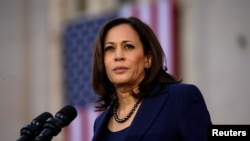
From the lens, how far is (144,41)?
3.24 m

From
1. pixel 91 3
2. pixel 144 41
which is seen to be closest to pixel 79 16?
pixel 91 3

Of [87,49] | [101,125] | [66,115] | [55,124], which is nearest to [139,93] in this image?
[101,125]

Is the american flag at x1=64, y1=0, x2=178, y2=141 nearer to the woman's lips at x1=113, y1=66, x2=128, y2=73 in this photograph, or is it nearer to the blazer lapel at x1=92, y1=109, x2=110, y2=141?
the blazer lapel at x1=92, y1=109, x2=110, y2=141

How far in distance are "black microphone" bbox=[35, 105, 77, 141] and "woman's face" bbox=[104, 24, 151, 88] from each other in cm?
24

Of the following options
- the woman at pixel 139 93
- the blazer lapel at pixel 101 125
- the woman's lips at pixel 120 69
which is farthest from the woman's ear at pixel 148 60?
the blazer lapel at pixel 101 125

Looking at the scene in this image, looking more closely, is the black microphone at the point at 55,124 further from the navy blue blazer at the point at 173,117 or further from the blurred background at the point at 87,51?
the blurred background at the point at 87,51

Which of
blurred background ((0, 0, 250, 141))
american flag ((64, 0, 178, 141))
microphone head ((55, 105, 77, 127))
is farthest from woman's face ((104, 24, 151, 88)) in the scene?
american flag ((64, 0, 178, 141))

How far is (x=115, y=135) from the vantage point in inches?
124

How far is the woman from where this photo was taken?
2.97 meters

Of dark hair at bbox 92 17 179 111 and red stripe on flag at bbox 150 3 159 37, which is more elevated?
dark hair at bbox 92 17 179 111

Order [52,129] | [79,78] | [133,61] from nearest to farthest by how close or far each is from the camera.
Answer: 1. [52,129]
2. [133,61]
3. [79,78]

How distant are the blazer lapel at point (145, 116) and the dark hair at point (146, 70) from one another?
0.05m

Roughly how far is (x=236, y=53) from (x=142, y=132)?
25.1 ft

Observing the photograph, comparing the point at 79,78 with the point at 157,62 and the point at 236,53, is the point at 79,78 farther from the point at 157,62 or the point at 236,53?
the point at 157,62
